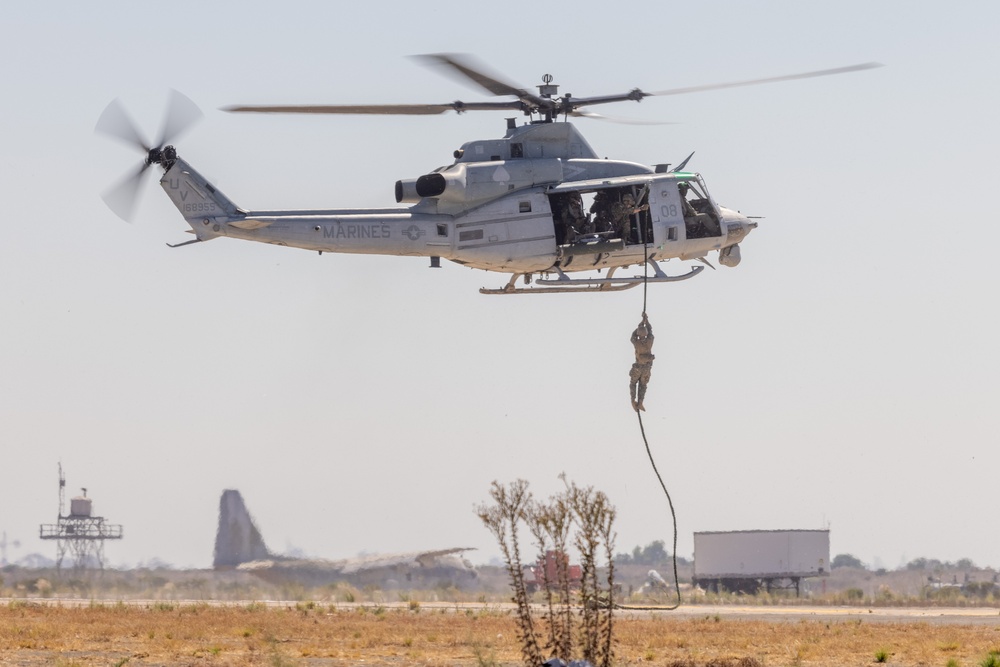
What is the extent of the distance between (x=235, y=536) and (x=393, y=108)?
58002 millimetres

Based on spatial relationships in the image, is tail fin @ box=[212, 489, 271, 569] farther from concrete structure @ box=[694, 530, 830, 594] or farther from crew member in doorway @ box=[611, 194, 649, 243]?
crew member in doorway @ box=[611, 194, 649, 243]

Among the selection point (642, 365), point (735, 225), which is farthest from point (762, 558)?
point (642, 365)

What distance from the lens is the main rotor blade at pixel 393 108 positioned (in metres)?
27.1

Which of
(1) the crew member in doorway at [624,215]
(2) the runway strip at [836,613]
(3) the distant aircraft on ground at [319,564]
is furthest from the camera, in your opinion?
(3) the distant aircraft on ground at [319,564]

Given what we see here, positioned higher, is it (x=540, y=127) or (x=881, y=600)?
(x=540, y=127)

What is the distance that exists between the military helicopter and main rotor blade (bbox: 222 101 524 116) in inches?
0.9

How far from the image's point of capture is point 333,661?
28.6 metres

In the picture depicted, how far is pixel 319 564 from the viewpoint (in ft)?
245

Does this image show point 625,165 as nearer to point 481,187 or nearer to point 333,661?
point 481,187

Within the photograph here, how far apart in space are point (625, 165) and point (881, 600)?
35550 millimetres

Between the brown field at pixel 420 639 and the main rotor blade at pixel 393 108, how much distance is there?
10.1 m

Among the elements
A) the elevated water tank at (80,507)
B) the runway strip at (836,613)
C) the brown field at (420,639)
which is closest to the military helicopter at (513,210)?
the brown field at (420,639)

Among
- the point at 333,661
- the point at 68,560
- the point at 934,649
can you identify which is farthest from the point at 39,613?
the point at 68,560

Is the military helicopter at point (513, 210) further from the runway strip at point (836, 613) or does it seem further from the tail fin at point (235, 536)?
the tail fin at point (235, 536)
